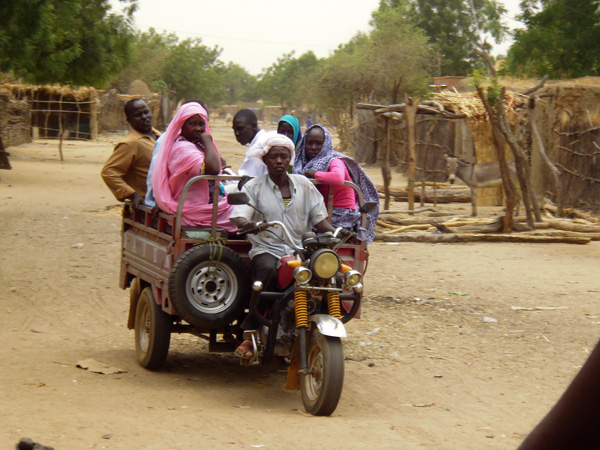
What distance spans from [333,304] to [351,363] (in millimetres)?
1377

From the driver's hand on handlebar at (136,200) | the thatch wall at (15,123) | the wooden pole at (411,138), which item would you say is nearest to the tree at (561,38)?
the wooden pole at (411,138)

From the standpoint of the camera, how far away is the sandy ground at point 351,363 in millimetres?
4398

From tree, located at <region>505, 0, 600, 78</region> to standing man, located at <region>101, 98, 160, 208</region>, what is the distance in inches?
856

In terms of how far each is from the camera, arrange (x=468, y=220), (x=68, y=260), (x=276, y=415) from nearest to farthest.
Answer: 1. (x=276, y=415)
2. (x=68, y=260)
3. (x=468, y=220)

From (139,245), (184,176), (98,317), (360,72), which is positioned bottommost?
(98,317)

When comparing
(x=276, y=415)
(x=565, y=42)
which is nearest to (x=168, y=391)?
(x=276, y=415)

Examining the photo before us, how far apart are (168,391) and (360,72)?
38.3 metres

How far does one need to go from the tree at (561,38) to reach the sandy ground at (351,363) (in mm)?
15668

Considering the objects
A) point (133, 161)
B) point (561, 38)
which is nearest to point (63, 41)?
point (561, 38)

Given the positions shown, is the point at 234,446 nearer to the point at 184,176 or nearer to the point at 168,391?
the point at 168,391

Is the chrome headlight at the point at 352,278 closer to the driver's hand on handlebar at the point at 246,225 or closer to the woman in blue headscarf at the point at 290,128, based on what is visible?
the driver's hand on handlebar at the point at 246,225

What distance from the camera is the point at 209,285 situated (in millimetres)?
5305

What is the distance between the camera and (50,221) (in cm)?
1379

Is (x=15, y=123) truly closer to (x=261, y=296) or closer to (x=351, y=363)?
(x=351, y=363)
